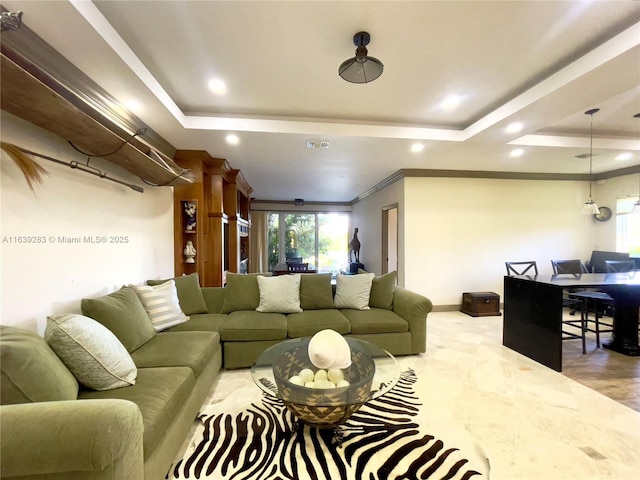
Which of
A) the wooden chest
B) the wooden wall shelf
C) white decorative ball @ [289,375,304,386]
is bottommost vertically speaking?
the wooden chest

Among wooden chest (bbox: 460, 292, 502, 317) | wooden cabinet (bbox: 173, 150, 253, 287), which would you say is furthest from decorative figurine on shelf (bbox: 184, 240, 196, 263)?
wooden chest (bbox: 460, 292, 502, 317)

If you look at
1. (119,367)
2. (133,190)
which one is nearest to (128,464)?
(119,367)

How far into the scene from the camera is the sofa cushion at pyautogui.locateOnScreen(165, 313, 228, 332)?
8.30 feet

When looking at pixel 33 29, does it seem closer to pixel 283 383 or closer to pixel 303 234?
pixel 283 383

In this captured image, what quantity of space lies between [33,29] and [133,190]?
4.90 feet

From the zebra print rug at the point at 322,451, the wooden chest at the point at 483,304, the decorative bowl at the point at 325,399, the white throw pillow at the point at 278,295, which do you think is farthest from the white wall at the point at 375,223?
the decorative bowl at the point at 325,399

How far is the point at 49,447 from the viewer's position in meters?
0.94

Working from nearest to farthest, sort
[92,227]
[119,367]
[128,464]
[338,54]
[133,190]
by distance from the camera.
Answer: [128,464]
[119,367]
[338,54]
[92,227]
[133,190]

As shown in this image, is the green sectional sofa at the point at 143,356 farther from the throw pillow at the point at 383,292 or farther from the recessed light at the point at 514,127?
the recessed light at the point at 514,127

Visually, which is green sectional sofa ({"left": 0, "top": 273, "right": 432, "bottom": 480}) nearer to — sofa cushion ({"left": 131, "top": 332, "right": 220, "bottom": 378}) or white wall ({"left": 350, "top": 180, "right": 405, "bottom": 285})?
sofa cushion ({"left": 131, "top": 332, "right": 220, "bottom": 378})

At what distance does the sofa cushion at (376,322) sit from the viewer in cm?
282

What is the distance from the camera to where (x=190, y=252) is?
149 inches

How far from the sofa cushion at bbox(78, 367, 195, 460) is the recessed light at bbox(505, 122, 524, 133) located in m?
3.95

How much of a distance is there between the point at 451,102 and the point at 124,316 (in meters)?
3.62
